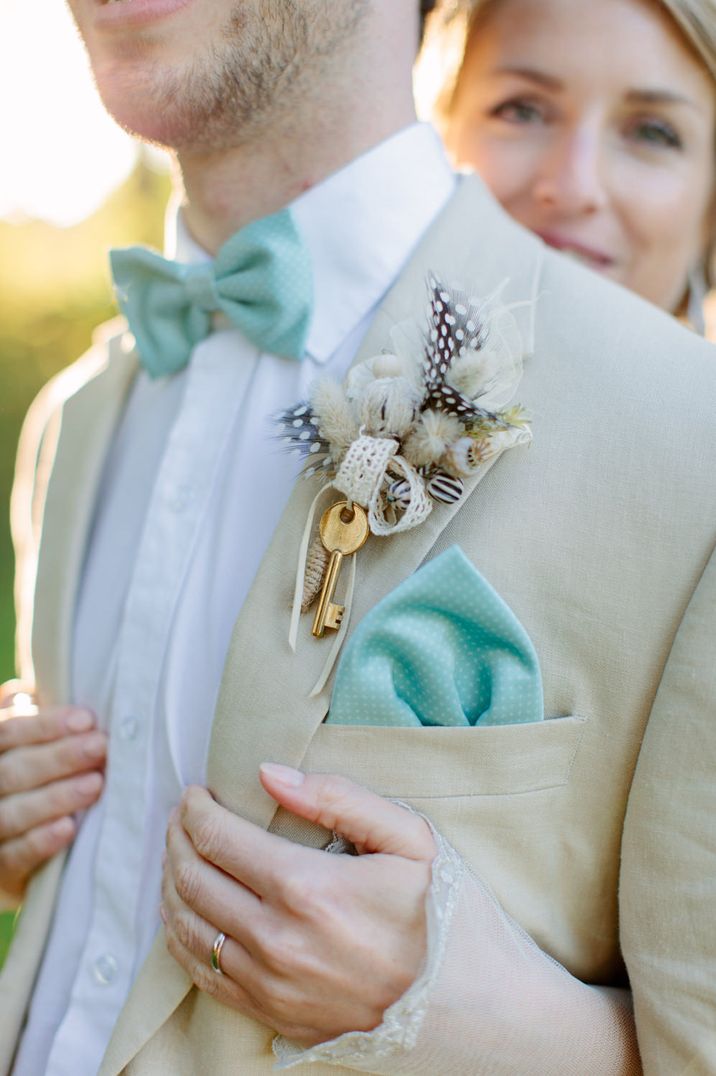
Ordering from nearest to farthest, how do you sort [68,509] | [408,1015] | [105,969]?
[408,1015]
[105,969]
[68,509]

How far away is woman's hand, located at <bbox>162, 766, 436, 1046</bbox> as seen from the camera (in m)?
1.12

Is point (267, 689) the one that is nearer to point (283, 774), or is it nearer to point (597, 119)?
point (283, 774)

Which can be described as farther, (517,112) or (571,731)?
(517,112)

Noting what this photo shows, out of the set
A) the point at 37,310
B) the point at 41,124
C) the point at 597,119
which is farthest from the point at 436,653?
the point at 37,310

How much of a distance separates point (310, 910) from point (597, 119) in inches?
67.7

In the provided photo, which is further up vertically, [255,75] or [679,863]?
[255,75]

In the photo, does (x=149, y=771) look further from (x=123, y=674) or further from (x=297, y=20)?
(x=297, y=20)

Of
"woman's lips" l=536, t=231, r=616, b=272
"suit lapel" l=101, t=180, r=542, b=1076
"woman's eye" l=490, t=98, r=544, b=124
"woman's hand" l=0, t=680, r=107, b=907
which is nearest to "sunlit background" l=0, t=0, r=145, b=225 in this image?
"woman's eye" l=490, t=98, r=544, b=124

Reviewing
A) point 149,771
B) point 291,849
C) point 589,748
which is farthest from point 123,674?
point 589,748

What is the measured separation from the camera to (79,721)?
150 centimetres

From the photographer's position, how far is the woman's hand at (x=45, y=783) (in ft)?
4.82

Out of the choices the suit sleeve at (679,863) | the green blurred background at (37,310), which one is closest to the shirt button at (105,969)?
the suit sleeve at (679,863)

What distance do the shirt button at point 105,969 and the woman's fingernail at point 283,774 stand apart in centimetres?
40

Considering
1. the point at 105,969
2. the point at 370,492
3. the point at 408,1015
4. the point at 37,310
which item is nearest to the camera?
the point at 408,1015
